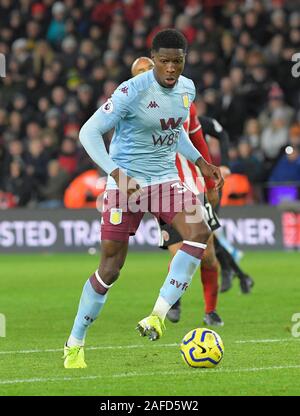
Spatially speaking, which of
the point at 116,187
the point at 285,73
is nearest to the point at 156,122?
the point at 116,187

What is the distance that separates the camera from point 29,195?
880 inches

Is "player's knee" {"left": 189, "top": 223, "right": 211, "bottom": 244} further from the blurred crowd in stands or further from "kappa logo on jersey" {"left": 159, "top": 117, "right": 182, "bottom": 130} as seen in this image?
the blurred crowd in stands

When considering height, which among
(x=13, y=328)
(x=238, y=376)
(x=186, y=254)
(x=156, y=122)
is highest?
(x=156, y=122)

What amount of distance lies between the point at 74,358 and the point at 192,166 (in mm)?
3119

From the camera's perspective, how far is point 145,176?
827 centimetres

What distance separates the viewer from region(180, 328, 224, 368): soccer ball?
7.71 m

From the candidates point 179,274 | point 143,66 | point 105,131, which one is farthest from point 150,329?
point 143,66

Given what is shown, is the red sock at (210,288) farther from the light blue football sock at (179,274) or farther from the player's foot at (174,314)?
the light blue football sock at (179,274)

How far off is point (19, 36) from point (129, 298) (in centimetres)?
1361

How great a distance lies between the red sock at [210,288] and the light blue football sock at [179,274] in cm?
231

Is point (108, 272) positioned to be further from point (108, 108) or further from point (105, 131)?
point (108, 108)

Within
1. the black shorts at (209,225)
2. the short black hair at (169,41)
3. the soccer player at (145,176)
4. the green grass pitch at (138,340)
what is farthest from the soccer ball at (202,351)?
the black shorts at (209,225)

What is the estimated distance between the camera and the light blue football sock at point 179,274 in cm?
789
